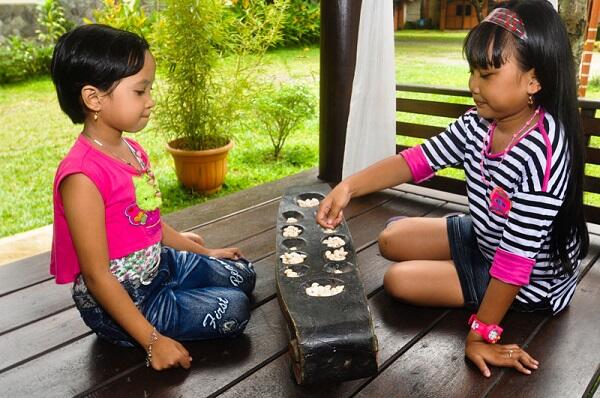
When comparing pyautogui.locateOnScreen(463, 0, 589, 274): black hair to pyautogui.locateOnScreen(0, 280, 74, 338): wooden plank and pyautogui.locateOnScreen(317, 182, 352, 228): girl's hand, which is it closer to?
pyautogui.locateOnScreen(317, 182, 352, 228): girl's hand

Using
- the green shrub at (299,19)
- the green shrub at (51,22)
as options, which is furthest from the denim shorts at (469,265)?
the green shrub at (51,22)

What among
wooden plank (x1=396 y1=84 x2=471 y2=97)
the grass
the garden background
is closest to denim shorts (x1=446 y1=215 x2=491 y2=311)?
wooden plank (x1=396 y1=84 x2=471 y2=97)

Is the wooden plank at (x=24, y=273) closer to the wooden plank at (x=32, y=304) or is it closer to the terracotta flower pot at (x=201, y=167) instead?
the wooden plank at (x=32, y=304)

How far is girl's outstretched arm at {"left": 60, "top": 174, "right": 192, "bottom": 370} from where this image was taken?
1.44 metres

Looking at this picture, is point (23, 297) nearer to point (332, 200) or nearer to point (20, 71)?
point (332, 200)

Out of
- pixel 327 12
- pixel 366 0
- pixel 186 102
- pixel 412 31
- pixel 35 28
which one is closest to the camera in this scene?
pixel 366 0

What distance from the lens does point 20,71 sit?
689cm

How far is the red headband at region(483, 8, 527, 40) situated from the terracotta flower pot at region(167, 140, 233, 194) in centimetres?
240

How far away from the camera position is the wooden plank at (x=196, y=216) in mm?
2131

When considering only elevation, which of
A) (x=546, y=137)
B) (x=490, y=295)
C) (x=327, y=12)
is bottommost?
(x=490, y=295)

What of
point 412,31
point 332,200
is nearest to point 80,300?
point 332,200

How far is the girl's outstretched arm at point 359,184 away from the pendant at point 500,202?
14.0 inches

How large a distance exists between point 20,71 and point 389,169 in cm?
638

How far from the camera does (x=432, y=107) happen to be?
9.84ft
